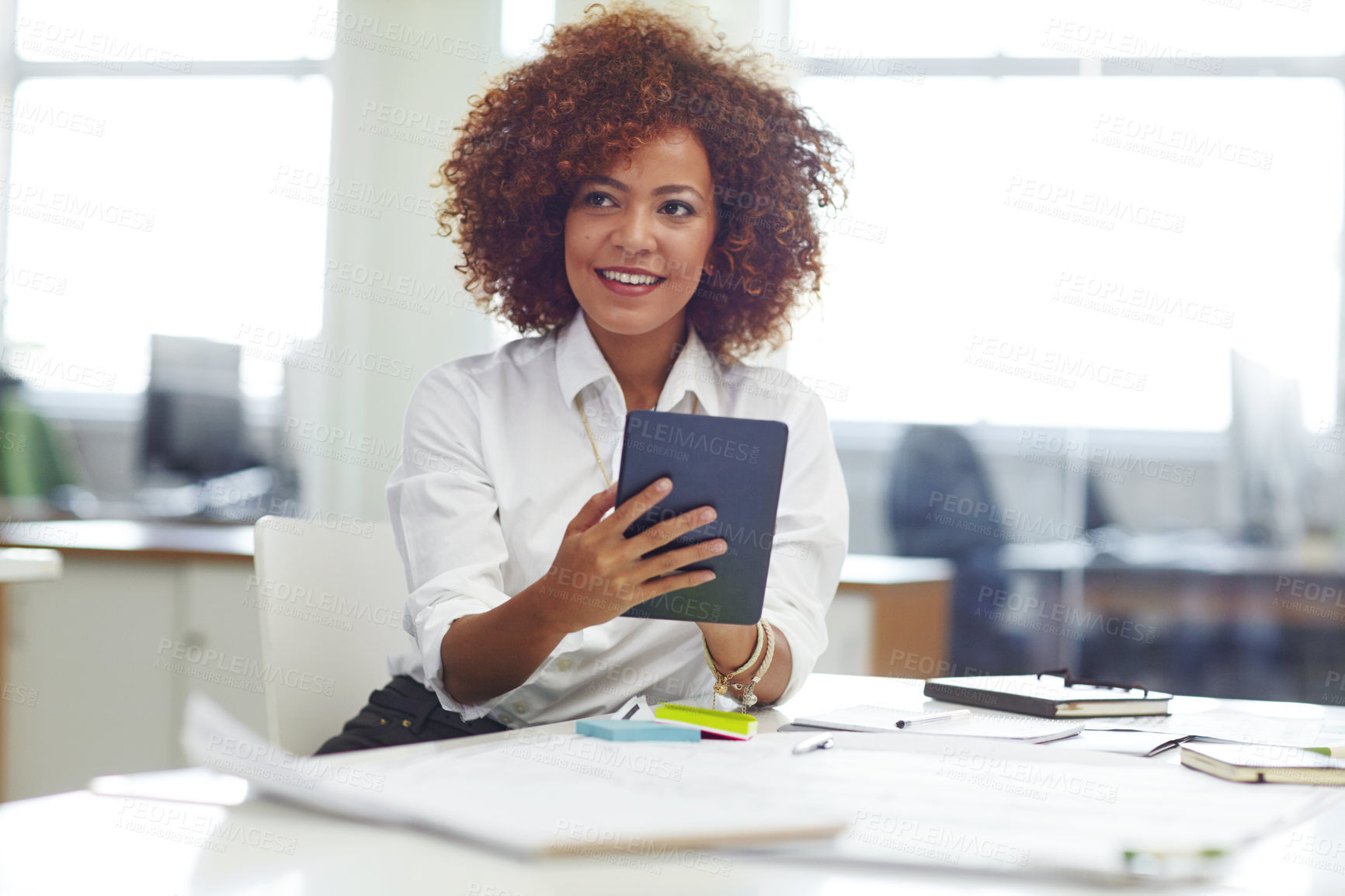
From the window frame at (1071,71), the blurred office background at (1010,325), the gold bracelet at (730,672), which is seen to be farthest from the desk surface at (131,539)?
the window frame at (1071,71)

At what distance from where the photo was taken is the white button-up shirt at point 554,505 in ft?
4.43

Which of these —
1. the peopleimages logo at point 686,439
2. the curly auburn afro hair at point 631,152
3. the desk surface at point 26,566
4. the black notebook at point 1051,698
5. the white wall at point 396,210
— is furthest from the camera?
the white wall at point 396,210

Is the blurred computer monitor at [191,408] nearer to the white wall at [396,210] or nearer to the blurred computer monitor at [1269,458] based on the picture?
the white wall at [396,210]

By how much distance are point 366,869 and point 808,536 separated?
0.95 meters

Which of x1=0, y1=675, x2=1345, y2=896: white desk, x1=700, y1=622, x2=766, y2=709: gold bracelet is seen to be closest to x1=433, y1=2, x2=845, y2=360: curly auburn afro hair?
x1=700, y1=622, x2=766, y2=709: gold bracelet

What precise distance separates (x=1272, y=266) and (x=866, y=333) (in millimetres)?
1331

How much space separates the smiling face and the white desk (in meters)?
0.93

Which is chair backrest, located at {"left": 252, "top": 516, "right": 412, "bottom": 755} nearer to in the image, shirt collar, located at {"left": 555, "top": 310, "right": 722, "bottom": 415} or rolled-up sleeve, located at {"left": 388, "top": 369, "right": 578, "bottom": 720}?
rolled-up sleeve, located at {"left": 388, "top": 369, "right": 578, "bottom": 720}

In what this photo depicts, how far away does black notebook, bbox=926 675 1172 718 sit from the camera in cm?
117

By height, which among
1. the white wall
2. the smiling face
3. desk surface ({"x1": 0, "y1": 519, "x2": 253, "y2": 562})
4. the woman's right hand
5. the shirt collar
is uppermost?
the white wall

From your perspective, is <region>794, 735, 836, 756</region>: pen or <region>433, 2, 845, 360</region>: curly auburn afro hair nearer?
<region>794, 735, 836, 756</region>: pen

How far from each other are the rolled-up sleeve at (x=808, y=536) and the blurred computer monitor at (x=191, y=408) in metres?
2.37

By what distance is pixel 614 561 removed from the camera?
3.57 ft

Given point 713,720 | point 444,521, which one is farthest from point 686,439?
point 444,521
